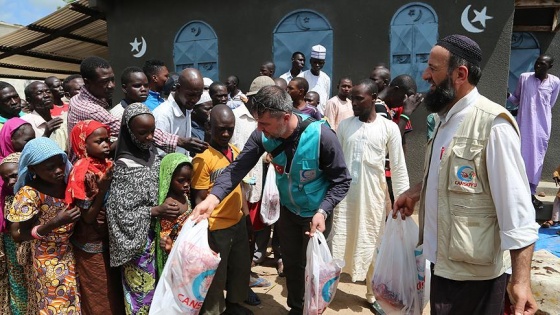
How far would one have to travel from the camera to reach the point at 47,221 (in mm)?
2309

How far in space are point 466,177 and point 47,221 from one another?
2.31 meters

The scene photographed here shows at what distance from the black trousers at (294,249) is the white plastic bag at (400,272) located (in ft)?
2.23

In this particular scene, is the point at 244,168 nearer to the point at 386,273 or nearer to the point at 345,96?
the point at 386,273

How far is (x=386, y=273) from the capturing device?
2.31 m

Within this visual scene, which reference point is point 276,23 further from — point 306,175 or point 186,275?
point 186,275

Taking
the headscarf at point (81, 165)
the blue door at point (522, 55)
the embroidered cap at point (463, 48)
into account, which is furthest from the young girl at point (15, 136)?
the blue door at point (522, 55)

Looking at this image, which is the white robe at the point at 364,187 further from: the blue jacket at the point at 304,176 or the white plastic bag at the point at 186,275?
the white plastic bag at the point at 186,275

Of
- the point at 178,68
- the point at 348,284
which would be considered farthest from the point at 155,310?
the point at 178,68

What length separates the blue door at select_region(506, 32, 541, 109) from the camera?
21.9 feet

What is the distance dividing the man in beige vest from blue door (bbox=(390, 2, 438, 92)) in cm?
442

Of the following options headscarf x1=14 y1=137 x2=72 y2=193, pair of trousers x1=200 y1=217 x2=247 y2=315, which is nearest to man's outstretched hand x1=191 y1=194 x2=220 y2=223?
pair of trousers x1=200 y1=217 x2=247 y2=315

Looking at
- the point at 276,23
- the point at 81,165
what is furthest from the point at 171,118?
the point at 276,23

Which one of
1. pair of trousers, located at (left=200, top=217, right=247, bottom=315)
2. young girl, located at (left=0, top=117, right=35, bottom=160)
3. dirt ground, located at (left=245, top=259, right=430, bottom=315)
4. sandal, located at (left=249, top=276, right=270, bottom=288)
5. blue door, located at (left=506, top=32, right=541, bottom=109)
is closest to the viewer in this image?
pair of trousers, located at (left=200, top=217, right=247, bottom=315)

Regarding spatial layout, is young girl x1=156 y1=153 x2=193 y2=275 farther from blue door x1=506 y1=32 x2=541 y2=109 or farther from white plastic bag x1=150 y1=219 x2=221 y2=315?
blue door x1=506 y1=32 x2=541 y2=109
